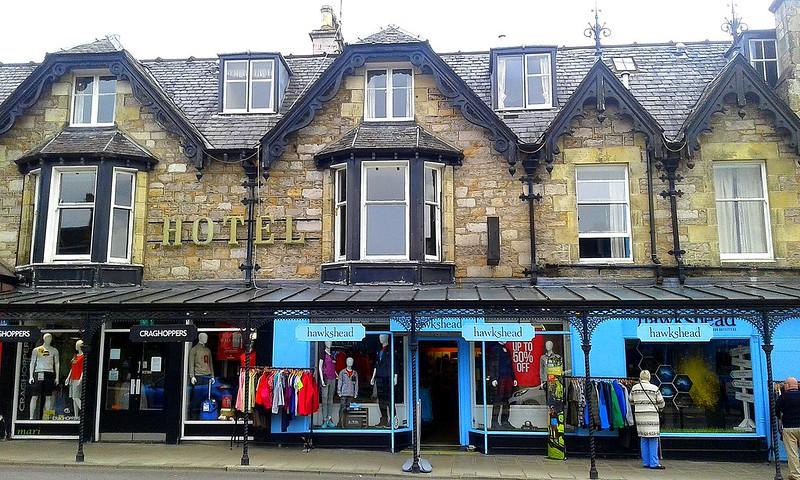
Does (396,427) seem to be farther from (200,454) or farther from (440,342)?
(200,454)

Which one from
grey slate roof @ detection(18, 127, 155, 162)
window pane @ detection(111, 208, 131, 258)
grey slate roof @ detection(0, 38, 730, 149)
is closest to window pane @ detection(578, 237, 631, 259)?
grey slate roof @ detection(0, 38, 730, 149)

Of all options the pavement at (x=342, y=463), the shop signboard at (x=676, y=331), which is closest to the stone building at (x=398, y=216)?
the pavement at (x=342, y=463)

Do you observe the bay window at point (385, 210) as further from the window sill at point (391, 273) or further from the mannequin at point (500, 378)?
the mannequin at point (500, 378)

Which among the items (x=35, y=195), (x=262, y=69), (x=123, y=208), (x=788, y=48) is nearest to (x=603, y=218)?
(x=788, y=48)

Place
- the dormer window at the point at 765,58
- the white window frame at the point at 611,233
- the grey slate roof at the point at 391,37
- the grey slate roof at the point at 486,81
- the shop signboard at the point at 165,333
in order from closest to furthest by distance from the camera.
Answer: the shop signboard at the point at 165,333 → the white window frame at the point at 611,233 → the grey slate roof at the point at 391,37 → the grey slate roof at the point at 486,81 → the dormer window at the point at 765,58

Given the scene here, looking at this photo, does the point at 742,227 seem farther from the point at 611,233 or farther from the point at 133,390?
the point at 133,390

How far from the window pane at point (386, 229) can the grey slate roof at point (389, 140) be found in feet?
4.47

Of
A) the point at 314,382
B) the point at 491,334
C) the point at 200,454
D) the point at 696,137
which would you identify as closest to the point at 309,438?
the point at 314,382

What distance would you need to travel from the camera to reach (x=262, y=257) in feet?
48.3

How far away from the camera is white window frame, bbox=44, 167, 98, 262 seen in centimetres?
1460

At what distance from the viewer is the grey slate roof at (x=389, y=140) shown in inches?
562

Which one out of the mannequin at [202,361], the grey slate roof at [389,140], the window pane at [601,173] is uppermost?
the grey slate roof at [389,140]

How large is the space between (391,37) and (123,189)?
726 cm

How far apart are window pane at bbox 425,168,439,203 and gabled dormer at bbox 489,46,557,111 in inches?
104
